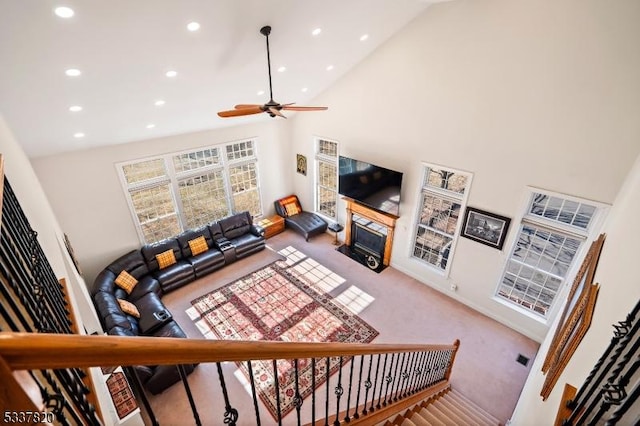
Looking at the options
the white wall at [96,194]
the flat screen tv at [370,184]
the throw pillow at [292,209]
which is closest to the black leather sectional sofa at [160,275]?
the white wall at [96,194]

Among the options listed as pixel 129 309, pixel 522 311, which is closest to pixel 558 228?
pixel 522 311

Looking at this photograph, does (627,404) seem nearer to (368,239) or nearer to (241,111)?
(241,111)

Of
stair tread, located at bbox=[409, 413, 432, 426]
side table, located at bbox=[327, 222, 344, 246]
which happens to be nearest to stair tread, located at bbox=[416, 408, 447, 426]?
stair tread, located at bbox=[409, 413, 432, 426]

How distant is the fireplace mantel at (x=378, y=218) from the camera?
7.13 metres

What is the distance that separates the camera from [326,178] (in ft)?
28.3

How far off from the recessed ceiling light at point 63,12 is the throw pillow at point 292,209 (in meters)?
7.06

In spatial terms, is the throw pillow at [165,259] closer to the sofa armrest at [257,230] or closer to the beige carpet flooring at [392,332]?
the beige carpet flooring at [392,332]

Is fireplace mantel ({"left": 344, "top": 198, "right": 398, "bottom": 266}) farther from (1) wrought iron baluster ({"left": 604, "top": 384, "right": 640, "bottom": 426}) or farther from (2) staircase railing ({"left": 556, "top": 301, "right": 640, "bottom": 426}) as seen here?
(1) wrought iron baluster ({"left": 604, "top": 384, "right": 640, "bottom": 426})

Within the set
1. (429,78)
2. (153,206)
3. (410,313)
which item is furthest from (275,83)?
(410,313)

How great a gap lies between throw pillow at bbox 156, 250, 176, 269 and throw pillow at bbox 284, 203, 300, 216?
11.6ft

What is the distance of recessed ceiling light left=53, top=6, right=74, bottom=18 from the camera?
243cm

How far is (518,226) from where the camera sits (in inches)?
205

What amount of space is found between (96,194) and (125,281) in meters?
1.89

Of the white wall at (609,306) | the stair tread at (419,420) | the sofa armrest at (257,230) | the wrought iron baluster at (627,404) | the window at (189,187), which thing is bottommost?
the sofa armrest at (257,230)
